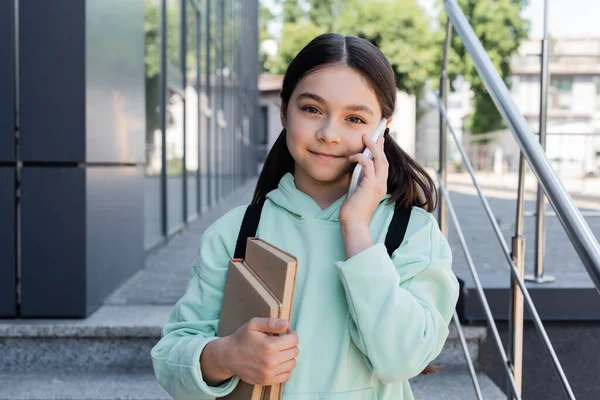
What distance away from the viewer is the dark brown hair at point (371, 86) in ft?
4.30

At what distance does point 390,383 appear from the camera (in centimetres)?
131

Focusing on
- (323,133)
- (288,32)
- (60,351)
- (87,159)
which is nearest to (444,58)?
(87,159)

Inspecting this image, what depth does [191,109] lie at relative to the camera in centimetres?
776

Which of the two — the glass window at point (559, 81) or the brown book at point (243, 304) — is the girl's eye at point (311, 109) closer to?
the brown book at point (243, 304)

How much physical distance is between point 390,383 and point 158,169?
485 cm

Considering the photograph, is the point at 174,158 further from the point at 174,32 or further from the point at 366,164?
the point at 366,164

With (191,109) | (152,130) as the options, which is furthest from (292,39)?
(152,130)

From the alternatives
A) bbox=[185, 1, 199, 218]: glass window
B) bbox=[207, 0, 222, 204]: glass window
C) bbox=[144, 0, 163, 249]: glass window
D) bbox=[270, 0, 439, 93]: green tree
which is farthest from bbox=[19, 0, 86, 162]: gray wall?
bbox=[270, 0, 439, 93]: green tree

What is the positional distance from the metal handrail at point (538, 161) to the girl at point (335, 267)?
0.30 meters

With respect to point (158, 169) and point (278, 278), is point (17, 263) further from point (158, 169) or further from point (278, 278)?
point (158, 169)

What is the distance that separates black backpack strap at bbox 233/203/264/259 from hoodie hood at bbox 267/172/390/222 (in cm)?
4

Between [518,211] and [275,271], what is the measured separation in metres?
1.42

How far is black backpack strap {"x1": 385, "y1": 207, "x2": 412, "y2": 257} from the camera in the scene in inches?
50.4

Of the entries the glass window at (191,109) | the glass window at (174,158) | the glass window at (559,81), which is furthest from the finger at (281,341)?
the glass window at (191,109)
